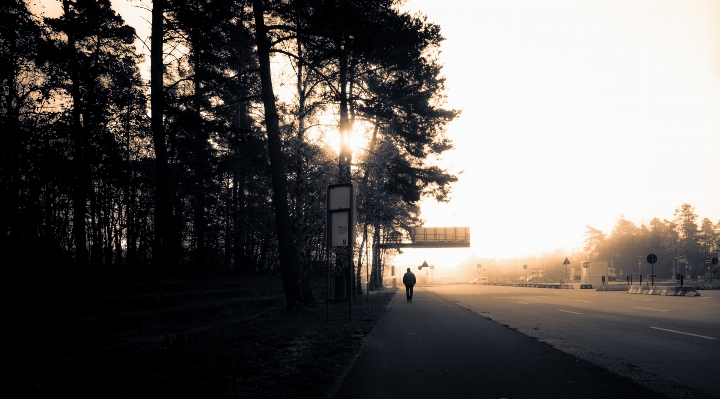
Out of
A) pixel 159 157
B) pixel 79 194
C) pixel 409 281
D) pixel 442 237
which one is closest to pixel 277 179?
pixel 159 157

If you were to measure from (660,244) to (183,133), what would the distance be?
141 metres

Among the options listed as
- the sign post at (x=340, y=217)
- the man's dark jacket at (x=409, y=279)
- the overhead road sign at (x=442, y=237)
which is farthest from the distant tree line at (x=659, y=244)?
the sign post at (x=340, y=217)

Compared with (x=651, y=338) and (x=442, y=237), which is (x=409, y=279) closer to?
(x=651, y=338)

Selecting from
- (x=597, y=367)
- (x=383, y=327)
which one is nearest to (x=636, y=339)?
(x=597, y=367)

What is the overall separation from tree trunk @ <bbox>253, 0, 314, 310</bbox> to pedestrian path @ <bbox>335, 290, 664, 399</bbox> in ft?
17.2

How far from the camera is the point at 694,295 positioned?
3005 cm

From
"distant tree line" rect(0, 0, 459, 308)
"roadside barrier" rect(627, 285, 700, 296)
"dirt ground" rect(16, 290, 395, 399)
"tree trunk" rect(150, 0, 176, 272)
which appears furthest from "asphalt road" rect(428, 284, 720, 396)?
"roadside barrier" rect(627, 285, 700, 296)

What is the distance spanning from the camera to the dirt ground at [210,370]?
529 centimetres

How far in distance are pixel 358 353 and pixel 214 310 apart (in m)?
5.18

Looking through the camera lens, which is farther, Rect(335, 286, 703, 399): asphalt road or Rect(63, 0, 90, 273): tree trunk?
Rect(63, 0, 90, 273): tree trunk

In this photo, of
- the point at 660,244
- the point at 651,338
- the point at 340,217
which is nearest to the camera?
the point at 651,338

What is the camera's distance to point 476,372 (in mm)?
6996

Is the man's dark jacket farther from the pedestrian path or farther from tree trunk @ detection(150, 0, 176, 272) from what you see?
the pedestrian path

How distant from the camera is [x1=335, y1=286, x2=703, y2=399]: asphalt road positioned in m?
5.80
